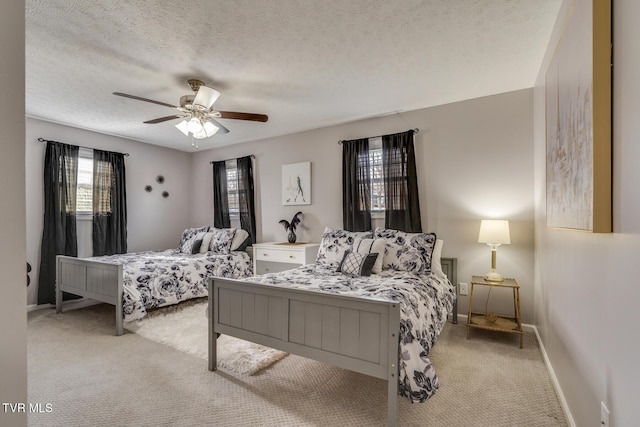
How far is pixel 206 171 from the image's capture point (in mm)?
5547

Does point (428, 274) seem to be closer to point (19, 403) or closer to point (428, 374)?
point (428, 374)

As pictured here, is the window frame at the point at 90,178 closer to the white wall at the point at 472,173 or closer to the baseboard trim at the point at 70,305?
the baseboard trim at the point at 70,305

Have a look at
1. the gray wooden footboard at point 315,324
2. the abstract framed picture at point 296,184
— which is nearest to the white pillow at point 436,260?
the gray wooden footboard at point 315,324

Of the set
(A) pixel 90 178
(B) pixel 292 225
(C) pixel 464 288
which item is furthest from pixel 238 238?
(C) pixel 464 288

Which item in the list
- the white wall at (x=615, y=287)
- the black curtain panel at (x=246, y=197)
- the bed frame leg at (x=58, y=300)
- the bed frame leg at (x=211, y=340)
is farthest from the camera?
the black curtain panel at (x=246, y=197)

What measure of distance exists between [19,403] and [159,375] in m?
1.62

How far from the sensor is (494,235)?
9.36 feet

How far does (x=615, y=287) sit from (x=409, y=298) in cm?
109

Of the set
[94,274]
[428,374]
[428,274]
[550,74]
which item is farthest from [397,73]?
[94,274]

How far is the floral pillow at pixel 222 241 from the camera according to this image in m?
4.49

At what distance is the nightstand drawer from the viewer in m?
3.86

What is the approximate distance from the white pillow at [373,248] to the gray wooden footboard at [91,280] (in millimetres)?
2378

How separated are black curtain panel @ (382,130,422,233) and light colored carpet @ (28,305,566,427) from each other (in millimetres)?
1386

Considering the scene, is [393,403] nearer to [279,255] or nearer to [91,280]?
[279,255]
